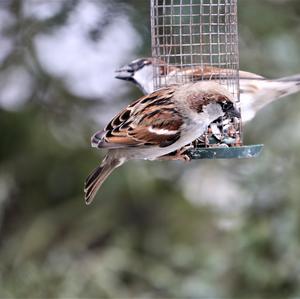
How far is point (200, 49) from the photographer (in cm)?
408

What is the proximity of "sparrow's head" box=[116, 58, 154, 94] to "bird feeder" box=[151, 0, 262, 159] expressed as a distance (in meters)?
0.17

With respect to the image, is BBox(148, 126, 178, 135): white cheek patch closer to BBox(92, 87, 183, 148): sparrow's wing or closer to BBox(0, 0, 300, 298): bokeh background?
BBox(92, 87, 183, 148): sparrow's wing

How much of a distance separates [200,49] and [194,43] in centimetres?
22

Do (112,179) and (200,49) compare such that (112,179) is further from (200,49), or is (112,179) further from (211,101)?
(211,101)

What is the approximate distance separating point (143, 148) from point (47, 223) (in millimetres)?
2397

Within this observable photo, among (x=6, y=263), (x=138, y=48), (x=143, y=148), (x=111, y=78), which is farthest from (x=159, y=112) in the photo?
(x=6, y=263)

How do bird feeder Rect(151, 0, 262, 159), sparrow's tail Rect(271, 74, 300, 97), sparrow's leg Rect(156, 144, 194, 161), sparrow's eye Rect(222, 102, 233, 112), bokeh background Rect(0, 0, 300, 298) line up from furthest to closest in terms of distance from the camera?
1. bokeh background Rect(0, 0, 300, 298)
2. sparrow's tail Rect(271, 74, 300, 97)
3. bird feeder Rect(151, 0, 262, 159)
4. sparrow's leg Rect(156, 144, 194, 161)
5. sparrow's eye Rect(222, 102, 233, 112)

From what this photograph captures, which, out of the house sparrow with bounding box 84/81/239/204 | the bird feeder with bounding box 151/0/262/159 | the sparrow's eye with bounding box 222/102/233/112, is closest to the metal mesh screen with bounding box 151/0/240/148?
the bird feeder with bounding box 151/0/262/159

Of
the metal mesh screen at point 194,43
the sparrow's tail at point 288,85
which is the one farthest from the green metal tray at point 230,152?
the sparrow's tail at point 288,85

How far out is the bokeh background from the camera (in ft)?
15.8

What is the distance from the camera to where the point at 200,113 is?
343cm

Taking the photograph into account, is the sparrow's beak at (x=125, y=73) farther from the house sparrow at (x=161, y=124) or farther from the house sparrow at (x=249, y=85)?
the house sparrow at (x=161, y=124)

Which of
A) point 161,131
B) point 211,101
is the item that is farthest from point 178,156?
point 211,101

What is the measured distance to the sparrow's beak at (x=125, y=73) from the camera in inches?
174
